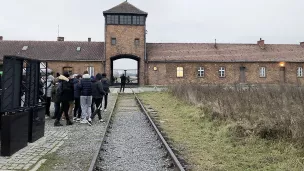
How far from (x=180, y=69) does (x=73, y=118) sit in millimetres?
32652

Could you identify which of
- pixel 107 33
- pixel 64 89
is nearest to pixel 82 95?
pixel 64 89

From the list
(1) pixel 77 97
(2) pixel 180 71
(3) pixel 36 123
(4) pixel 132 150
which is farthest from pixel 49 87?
(2) pixel 180 71

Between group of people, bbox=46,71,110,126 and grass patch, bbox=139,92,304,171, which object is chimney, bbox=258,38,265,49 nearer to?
group of people, bbox=46,71,110,126

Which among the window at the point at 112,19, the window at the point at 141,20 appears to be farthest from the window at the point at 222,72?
the window at the point at 112,19

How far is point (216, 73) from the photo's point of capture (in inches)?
1859

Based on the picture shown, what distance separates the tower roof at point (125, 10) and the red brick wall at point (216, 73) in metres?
6.42

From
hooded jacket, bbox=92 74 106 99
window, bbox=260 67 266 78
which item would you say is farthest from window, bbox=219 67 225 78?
hooded jacket, bbox=92 74 106 99

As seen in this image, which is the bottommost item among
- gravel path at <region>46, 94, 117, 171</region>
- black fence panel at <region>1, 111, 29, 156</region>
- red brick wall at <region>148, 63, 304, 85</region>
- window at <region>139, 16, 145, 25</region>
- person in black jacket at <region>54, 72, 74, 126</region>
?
gravel path at <region>46, 94, 117, 171</region>

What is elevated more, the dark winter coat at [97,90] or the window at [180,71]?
the window at [180,71]

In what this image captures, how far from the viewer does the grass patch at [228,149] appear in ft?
23.1

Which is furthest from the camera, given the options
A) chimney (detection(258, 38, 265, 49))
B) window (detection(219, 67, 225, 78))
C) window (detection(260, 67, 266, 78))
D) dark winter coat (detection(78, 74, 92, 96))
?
chimney (detection(258, 38, 265, 49))

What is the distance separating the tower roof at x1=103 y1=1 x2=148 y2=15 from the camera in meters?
44.3

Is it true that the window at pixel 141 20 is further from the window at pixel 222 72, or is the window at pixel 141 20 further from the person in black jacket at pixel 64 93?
the person in black jacket at pixel 64 93

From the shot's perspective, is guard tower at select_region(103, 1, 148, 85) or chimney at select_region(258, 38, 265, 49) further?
chimney at select_region(258, 38, 265, 49)
